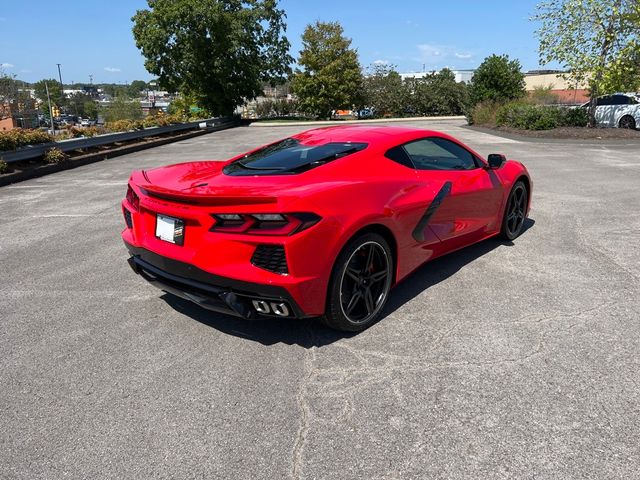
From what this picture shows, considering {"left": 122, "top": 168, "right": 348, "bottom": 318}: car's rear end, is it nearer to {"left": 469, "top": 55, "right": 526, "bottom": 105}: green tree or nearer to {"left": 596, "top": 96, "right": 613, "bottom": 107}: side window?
{"left": 596, "top": 96, "right": 613, "bottom": 107}: side window

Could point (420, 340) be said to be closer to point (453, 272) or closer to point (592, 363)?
point (592, 363)

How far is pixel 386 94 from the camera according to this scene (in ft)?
128

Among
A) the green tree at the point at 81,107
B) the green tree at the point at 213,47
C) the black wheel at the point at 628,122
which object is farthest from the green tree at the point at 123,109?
the black wheel at the point at 628,122

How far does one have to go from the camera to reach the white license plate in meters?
3.15

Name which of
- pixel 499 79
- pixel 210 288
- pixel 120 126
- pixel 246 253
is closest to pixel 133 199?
pixel 210 288

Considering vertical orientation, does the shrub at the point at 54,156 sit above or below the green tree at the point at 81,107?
below

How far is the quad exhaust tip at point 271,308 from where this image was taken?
293cm

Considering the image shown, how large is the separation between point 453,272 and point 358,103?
41894 mm

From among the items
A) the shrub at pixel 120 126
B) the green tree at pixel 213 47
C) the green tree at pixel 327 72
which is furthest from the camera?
the green tree at pixel 327 72

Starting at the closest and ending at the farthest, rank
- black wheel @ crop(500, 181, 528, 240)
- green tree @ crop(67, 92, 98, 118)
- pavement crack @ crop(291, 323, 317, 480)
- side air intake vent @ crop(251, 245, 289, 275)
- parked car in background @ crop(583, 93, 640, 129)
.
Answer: pavement crack @ crop(291, 323, 317, 480) < side air intake vent @ crop(251, 245, 289, 275) < black wheel @ crop(500, 181, 528, 240) < parked car in background @ crop(583, 93, 640, 129) < green tree @ crop(67, 92, 98, 118)

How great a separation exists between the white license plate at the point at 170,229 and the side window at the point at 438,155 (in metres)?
1.96

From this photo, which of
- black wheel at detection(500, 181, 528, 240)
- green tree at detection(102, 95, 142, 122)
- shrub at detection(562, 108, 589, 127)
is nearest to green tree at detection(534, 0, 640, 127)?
shrub at detection(562, 108, 589, 127)

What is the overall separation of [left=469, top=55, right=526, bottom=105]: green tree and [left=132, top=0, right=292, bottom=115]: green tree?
65.3 feet

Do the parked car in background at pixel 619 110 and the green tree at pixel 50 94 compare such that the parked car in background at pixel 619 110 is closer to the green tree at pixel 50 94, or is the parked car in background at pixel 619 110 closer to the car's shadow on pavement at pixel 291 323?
the car's shadow on pavement at pixel 291 323
